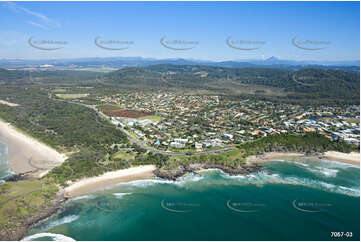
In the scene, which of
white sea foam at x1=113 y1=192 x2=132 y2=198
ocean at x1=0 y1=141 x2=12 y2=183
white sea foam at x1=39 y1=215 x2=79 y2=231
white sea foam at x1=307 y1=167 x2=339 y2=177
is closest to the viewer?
white sea foam at x1=39 y1=215 x2=79 y2=231

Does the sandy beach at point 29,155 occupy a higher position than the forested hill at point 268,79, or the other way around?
the forested hill at point 268,79

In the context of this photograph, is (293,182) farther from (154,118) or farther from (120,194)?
(154,118)

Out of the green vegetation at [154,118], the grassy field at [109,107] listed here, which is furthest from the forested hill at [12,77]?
the green vegetation at [154,118]

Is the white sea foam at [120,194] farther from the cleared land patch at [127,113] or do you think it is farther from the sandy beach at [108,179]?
the cleared land patch at [127,113]

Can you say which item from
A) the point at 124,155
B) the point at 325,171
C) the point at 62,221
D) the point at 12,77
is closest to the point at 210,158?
the point at 124,155

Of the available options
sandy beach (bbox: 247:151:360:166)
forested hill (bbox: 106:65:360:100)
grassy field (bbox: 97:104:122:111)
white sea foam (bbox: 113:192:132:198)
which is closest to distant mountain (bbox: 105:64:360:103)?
forested hill (bbox: 106:65:360:100)

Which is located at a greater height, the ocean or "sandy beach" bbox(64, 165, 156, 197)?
the ocean

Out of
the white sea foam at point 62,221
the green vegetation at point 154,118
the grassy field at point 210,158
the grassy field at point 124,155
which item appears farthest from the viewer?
the green vegetation at point 154,118

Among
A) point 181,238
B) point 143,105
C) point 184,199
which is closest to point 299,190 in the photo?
point 184,199

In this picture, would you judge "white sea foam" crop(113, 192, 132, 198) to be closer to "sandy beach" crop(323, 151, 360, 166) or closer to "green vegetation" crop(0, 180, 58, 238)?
"green vegetation" crop(0, 180, 58, 238)

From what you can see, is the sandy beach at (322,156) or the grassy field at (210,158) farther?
the sandy beach at (322,156)
